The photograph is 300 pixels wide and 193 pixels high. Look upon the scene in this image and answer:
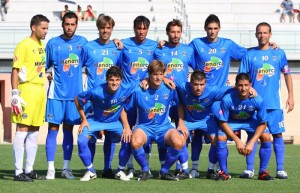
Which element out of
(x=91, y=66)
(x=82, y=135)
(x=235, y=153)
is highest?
(x=91, y=66)

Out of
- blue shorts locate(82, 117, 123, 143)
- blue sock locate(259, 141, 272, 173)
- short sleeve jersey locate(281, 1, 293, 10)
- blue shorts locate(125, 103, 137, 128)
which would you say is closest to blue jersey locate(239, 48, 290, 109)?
blue sock locate(259, 141, 272, 173)

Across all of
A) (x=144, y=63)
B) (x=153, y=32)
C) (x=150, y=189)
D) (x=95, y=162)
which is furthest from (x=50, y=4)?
(x=150, y=189)

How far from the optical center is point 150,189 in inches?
393

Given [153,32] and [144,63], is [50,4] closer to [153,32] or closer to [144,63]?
[153,32]

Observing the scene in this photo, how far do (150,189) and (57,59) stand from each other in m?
2.46

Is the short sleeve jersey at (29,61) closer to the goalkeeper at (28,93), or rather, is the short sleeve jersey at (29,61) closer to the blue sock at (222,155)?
the goalkeeper at (28,93)

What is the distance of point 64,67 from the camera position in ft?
37.9

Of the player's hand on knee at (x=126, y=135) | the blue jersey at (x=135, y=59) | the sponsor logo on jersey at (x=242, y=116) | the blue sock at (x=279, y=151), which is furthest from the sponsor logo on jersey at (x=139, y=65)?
the blue sock at (x=279, y=151)

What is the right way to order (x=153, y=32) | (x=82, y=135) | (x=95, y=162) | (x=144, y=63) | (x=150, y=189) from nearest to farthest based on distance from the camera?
(x=150, y=189) → (x=82, y=135) → (x=144, y=63) → (x=95, y=162) → (x=153, y=32)

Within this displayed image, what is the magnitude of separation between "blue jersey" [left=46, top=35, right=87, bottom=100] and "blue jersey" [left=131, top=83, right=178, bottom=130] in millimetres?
841

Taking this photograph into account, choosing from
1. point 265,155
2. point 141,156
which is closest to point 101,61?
point 141,156

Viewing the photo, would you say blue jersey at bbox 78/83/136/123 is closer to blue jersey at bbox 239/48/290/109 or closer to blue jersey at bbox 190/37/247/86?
blue jersey at bbox 190/37/247/86

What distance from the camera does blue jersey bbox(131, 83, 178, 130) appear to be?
11219mm

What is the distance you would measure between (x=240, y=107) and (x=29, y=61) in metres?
2.62
